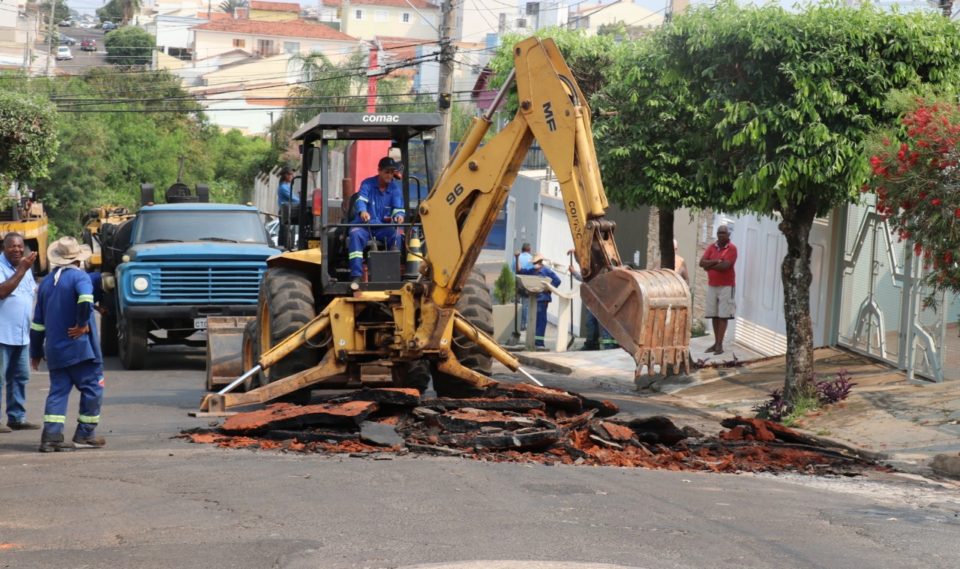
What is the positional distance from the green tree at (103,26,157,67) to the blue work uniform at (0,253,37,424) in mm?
90509

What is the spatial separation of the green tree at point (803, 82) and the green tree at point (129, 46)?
90.0m

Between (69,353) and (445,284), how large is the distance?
3359mm

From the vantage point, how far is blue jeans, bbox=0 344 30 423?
12.5 meters

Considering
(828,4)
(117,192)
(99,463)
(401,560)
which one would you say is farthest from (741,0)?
(117,192)

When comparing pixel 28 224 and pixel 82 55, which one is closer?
pixel 28 224

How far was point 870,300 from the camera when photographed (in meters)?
16.8

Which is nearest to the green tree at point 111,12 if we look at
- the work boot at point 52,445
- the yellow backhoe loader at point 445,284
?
the yellow backhoe loader at point 445,284

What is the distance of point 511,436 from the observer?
11.0 meters

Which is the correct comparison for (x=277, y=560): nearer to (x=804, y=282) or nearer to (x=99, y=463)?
(x=99, y=463)

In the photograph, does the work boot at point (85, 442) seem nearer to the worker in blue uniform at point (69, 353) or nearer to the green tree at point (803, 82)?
the worker in blue uniform at point (69, 353)

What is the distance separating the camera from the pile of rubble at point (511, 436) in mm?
10969

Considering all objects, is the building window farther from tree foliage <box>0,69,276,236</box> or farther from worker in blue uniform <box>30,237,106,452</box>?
worker in blue uniform <box>30,237,106,452</box>

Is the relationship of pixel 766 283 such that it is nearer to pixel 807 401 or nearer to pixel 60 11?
pixel 807 401

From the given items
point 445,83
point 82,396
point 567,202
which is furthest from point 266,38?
point 567,202
